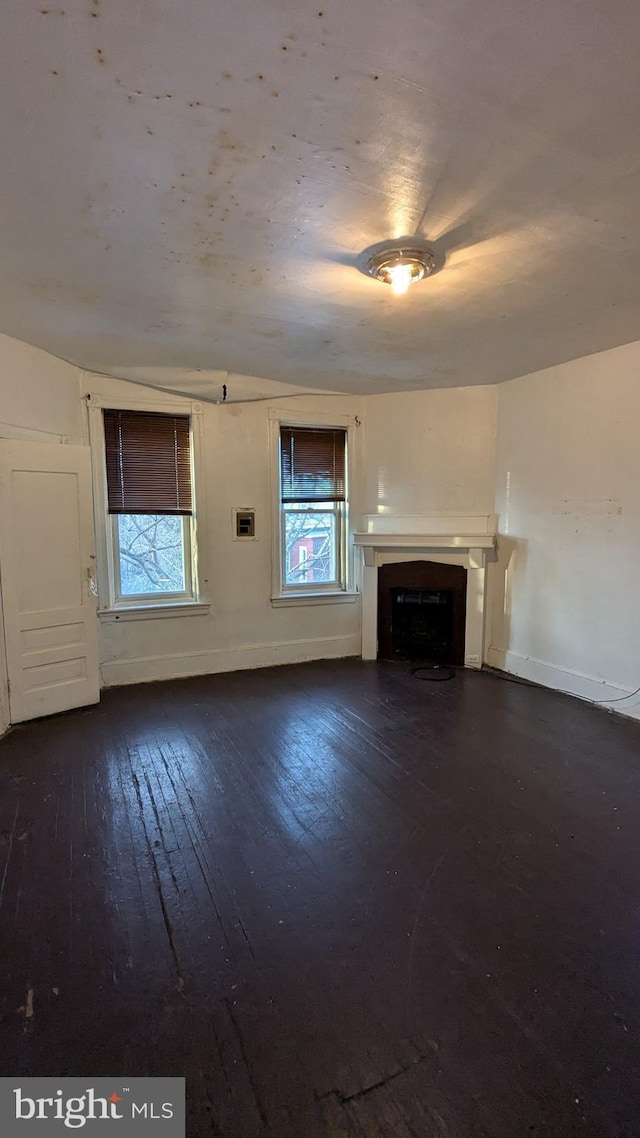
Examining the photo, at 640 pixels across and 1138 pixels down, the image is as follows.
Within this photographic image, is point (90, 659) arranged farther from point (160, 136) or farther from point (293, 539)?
point (160, 136)

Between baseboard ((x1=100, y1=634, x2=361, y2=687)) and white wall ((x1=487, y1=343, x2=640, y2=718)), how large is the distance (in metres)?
1.54

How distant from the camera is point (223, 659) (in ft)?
15.4

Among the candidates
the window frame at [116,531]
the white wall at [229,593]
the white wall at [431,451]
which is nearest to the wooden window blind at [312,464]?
the white wall at [229,593]

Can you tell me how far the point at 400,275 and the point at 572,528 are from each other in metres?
2.45

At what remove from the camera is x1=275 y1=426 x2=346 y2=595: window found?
483 centimetres

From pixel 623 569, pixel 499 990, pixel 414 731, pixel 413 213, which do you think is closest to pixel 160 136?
pixel 413 213

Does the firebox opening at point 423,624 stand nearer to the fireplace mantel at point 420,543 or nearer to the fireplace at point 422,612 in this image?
the fireplace at point 422,612

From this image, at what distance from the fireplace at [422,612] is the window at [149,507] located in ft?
6.08

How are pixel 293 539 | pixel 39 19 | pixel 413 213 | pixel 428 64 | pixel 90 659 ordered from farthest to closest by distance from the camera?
pixel 293 539 → pixel 90 659 → pixel 413 213 → pixel 428 64 → pixel 39 19

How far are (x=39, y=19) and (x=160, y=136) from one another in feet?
1.33

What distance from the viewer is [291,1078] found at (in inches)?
50.9

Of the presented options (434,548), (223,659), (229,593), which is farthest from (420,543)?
(223,659)

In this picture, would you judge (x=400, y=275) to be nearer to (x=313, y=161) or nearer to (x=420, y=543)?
(x=313, y=161)

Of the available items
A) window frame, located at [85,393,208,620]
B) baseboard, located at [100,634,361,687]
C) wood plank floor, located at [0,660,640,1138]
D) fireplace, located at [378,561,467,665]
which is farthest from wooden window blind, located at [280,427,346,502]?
wood plank floor, located at [0,660,640,1138]
